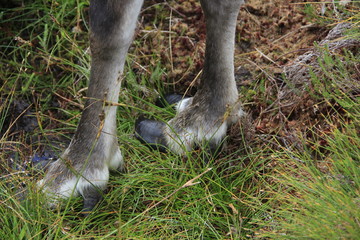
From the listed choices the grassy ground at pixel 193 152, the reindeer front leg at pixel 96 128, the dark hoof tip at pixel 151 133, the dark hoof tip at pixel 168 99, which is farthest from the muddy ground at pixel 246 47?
the reindeer front leg at pixel 96 128

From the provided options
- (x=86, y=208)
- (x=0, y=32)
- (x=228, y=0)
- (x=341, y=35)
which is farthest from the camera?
(x=0, y=32)

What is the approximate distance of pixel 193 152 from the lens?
A: 373 centimetres

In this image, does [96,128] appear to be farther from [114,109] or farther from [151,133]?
[151,133]

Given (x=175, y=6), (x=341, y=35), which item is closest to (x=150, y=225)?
(x=341, y=35)

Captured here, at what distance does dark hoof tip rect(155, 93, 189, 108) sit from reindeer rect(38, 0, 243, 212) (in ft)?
0.97

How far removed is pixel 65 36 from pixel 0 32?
64cm

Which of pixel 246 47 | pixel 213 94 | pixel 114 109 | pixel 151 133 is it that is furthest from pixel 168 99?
pixel 114 109

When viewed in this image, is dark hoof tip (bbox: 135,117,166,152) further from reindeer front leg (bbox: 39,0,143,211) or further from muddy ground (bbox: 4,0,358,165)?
muddy ground (bbox: 4,0,358,165)

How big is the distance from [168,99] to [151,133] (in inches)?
21.1

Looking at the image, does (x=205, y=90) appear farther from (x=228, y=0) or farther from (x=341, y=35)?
(x=341, y=35)

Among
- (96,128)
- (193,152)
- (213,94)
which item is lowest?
(193,152)

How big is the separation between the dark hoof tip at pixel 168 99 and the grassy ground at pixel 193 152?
0.25 feet

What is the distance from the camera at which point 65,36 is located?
468cm

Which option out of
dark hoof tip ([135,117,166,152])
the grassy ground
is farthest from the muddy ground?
dark hoof tip ([135,117,166,152])
